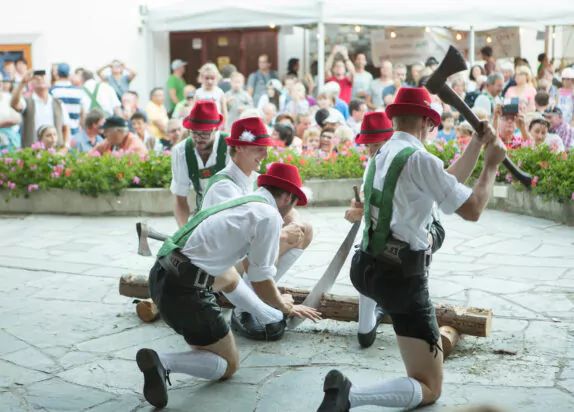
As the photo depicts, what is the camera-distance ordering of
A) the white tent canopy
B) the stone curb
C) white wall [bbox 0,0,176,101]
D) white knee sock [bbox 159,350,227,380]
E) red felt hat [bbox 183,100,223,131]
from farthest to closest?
white wall [bbox 0,0,176,101], the white tent canopy, the stone curb, red felt hat [bbox 183,100,223,131], white knee sock [bbox 159,350,227,380]

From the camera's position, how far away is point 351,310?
548 cm

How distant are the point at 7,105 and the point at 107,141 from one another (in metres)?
1.52

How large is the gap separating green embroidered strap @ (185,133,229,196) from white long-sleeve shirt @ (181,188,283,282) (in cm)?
189

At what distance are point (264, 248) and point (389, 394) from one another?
100 cm

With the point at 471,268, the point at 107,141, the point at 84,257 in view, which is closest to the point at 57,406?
the point at 84,257

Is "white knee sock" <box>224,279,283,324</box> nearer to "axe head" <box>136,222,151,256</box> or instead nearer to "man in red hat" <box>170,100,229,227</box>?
"axe head" <box>136,222,151,256</box>

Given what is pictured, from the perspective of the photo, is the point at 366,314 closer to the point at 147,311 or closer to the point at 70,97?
the point at 147,311

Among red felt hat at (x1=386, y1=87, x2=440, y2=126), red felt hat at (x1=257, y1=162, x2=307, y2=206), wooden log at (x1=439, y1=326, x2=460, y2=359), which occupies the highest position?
red felt hat at (x1=386, y1=87, x2=440, y2=126)

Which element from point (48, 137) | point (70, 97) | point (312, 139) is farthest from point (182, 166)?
point (70, 97)

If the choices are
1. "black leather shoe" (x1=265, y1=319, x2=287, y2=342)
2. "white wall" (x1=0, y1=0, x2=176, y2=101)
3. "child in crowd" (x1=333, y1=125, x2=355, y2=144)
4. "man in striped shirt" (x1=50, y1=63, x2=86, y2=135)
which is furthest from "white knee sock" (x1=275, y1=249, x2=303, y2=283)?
"white wall" (x1=0, y1=0, x2=176, y2=101)

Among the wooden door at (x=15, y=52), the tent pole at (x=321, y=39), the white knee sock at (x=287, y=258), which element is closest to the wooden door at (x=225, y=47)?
the wooden door at (x=15, y=52)

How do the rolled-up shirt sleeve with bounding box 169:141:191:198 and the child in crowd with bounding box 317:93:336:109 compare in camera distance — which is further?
the child in crowd with bounding box 317:93:336:109

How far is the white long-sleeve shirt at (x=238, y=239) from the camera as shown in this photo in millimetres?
4246

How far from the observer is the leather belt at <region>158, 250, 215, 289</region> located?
4301mm
